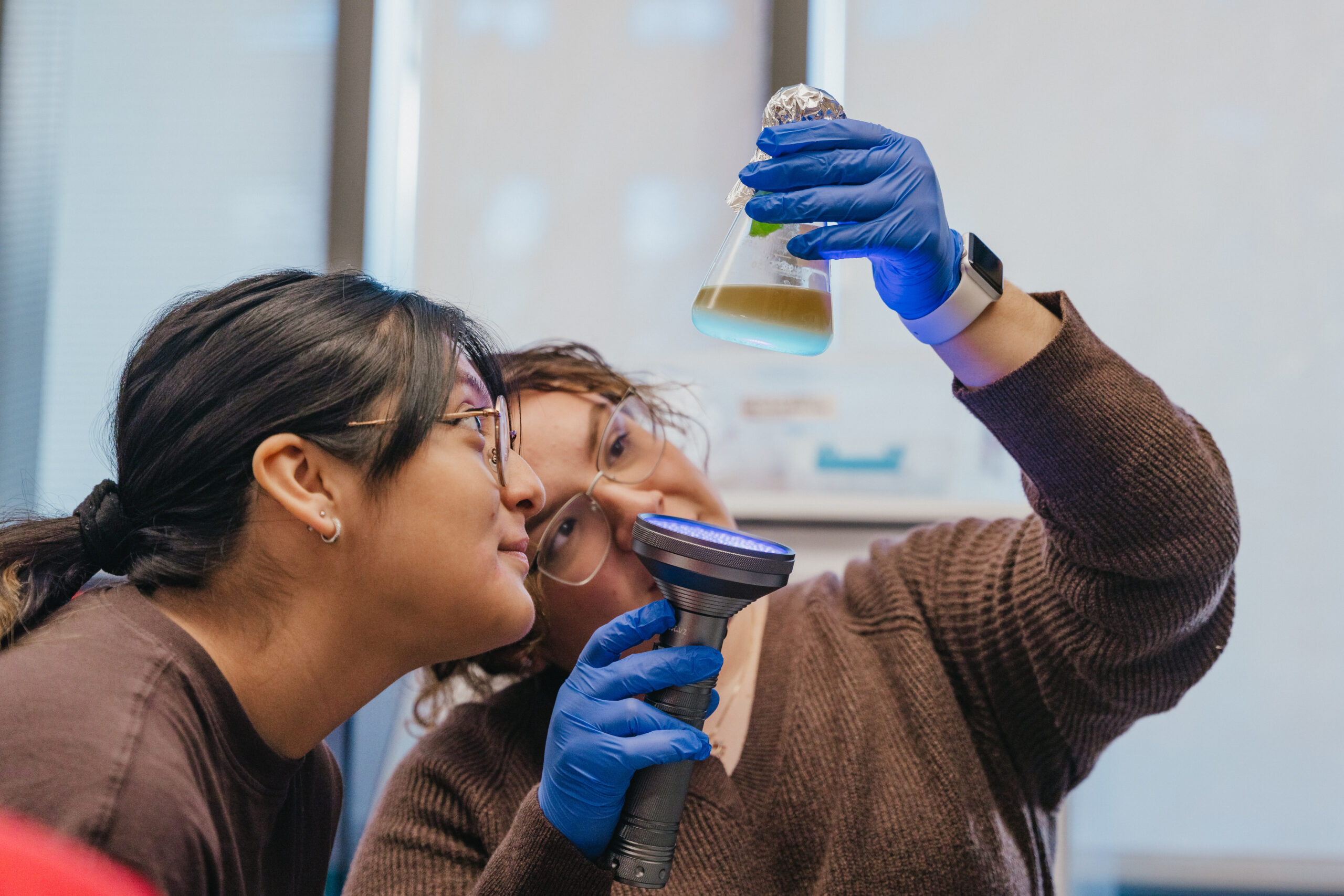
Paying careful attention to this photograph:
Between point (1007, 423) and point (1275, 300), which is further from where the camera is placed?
point (1275, 300)

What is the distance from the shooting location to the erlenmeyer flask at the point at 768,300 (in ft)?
2.91

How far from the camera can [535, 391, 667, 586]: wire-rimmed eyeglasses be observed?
1183 mm

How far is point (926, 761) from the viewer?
1120 mm

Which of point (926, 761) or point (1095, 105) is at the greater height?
point (1095, 105)

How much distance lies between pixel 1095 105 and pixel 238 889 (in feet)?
6.79

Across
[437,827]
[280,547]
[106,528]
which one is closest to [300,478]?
[280,547]

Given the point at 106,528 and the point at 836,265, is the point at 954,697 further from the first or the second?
the point at 836,265

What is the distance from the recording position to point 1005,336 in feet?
3.24

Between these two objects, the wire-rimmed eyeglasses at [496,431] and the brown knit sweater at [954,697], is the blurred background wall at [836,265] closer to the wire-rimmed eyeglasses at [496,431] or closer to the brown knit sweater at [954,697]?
the brown knit sweater at [954,697]

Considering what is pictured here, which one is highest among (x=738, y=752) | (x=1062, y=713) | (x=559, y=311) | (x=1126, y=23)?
(x=1126, y=23)

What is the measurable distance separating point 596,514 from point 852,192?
0.50 m

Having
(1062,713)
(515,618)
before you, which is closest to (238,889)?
(515,618)

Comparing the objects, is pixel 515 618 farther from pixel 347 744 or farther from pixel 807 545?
pixel 347 744

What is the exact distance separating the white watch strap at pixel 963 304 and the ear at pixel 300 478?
0.58 m
